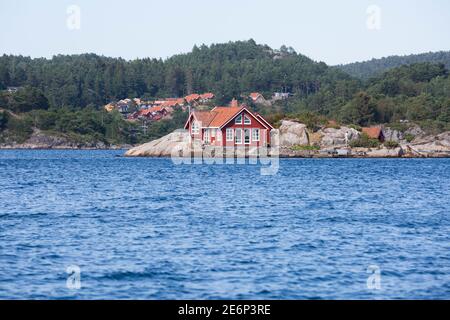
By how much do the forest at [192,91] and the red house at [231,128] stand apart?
321 inches

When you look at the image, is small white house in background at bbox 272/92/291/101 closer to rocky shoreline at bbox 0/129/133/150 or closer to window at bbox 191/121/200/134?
rocky shoreline at bbox 0/129/133/150

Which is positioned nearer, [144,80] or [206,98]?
[206,98]

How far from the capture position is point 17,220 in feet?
94.1

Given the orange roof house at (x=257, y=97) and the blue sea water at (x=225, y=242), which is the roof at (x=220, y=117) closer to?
the blue sea water at (x=225, y=242)

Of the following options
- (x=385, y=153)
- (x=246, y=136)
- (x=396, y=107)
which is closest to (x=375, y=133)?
(x=385, y=153)

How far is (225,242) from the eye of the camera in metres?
23.7

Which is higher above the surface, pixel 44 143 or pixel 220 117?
pixel 220 117

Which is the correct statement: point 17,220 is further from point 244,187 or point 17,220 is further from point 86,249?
point 244,187

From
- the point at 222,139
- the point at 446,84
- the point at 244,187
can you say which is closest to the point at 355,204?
the point at 244,187

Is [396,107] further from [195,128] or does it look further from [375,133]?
[195,128]

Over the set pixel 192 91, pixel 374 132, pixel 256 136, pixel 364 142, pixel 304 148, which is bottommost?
pixel 304 148

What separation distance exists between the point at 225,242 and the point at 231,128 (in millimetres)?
56488

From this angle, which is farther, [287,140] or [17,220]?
[287,140]
